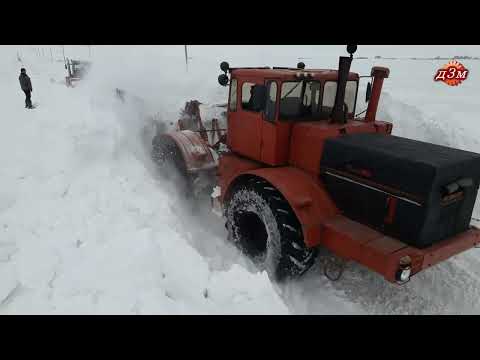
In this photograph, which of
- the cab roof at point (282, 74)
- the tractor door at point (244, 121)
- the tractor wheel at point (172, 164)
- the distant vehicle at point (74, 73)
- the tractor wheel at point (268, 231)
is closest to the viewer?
the tractor wheel at point (268, 231)

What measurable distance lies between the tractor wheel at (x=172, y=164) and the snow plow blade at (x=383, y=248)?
127 inches

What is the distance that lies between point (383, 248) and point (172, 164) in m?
4.29

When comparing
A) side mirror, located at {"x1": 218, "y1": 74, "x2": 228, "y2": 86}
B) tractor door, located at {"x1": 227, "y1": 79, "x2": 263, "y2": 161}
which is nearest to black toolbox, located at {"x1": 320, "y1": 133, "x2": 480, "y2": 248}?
tractor door, located at {"x1": 227, "y1": 79, "x2": 263, "y2": 161}

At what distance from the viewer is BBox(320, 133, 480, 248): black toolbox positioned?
10.4 ft

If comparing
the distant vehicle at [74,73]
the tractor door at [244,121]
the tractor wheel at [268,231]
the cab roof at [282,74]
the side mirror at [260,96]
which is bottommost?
the tractor wheel at [268,231]

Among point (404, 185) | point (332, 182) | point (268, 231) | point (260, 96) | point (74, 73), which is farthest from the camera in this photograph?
point (74, 73)

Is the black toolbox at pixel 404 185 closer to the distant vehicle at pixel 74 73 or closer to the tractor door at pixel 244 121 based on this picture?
the tractor door at pixel 244 121

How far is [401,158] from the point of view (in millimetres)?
3305

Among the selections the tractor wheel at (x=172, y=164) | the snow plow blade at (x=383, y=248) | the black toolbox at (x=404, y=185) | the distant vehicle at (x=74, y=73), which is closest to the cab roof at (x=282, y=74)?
the black toolbox at (x=404, y=185)

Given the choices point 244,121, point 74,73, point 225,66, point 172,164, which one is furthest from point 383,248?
point 74,73

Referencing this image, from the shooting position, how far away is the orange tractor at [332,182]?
3.25m

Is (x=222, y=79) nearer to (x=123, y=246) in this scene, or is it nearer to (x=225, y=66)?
(x=225, y=66)

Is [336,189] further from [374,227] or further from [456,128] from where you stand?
[456,128]

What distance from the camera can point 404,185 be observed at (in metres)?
3.27
